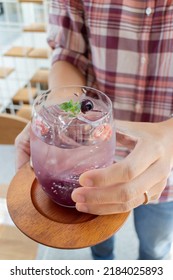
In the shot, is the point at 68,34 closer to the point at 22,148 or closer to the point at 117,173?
the point at 22,148

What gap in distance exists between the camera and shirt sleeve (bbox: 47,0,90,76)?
589 millimetres

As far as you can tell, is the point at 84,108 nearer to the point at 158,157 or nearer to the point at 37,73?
the point at 158,157

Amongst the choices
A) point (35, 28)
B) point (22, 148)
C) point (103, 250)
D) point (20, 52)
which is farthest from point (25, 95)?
point (22, 148)

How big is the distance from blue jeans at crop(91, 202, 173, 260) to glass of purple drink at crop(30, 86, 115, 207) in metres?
0.34

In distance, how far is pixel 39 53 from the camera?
1.94 m

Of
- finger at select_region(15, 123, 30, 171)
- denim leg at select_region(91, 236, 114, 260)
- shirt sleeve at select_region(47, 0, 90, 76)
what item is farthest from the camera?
denim leg at select_region(91, 236, 114, 260)

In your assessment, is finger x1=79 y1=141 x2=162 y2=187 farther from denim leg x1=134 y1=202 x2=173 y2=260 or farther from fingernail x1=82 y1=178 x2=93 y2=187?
denim leg x1=134 y1=202 x2=173 y2=260

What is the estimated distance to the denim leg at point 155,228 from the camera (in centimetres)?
68

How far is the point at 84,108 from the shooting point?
378mm

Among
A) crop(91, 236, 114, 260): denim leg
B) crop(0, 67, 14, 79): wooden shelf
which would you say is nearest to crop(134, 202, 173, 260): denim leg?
crop(91, 236, 114, 260): denim leg

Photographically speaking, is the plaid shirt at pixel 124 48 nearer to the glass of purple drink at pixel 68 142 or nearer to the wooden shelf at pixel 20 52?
the glass of purple drink at pixel 68 142

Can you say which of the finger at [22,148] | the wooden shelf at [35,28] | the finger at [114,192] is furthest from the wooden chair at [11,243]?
the wooden shelf at [35,28]

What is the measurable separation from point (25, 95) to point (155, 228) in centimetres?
168

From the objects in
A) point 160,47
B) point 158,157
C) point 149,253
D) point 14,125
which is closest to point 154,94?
point 160,47
